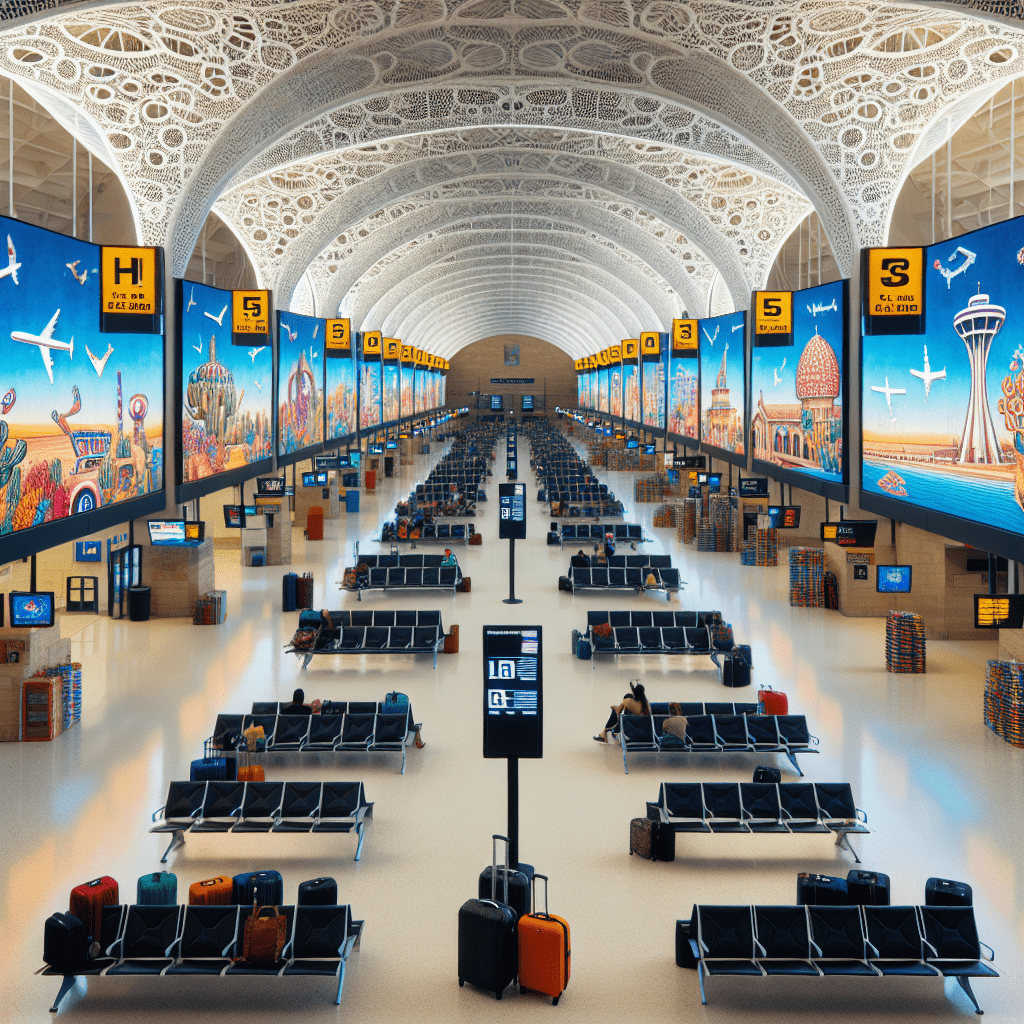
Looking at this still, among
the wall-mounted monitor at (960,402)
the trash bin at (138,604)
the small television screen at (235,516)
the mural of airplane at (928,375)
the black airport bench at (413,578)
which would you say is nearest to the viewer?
the wall-mounted monitor at (960,402)

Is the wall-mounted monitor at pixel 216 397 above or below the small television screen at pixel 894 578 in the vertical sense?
above

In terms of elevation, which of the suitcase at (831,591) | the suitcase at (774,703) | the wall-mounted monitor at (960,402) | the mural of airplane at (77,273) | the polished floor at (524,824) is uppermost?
the mural of airplane at (77,273)

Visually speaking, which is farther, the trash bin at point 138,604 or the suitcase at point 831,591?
the suitcase at point 831,591

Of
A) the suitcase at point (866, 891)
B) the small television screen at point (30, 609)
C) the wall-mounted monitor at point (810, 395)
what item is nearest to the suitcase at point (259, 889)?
the suitcase at point (866, 891)

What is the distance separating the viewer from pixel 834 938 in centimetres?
866

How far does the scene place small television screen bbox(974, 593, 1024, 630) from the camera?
1573 cm

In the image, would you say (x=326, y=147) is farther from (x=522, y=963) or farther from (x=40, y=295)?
(x=522, y=963)

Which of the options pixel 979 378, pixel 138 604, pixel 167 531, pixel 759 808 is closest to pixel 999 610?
pixel 979 378

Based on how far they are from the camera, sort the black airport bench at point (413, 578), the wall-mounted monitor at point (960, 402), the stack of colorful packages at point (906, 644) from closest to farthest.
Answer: the wall-mounted monitor at point (960, 402) → the stack of colorful packages at point (906, 644) → the black airport bench at point (413, 578)

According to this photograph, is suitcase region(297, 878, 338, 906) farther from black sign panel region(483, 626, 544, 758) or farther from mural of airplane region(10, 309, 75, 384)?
mural of airplane region(10, 309, 75, 384)

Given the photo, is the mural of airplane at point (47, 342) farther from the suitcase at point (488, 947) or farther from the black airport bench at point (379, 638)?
the suitcase at point (488, 947)

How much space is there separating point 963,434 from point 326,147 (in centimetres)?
1877

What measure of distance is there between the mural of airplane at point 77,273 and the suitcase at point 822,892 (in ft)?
43.8

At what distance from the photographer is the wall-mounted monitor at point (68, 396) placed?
14617mm
